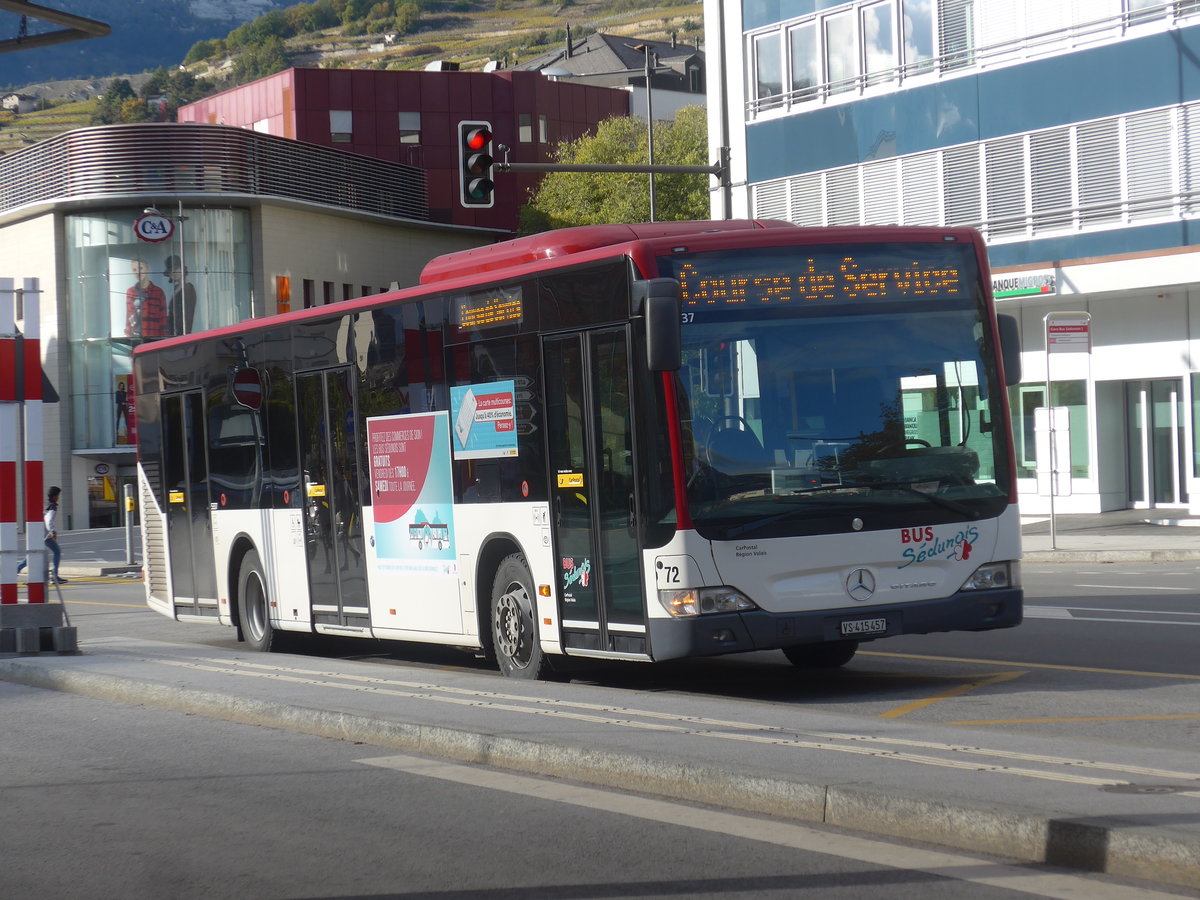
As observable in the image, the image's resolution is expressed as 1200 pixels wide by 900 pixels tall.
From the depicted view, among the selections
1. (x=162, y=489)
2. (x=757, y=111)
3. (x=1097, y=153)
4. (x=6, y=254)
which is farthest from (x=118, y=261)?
(x=162, y=489)

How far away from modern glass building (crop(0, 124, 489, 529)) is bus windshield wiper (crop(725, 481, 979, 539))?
47.0 m

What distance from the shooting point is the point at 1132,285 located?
28.8 m

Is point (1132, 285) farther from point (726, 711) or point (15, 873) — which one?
point (15, 873)

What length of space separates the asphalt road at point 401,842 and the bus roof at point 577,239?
399cm

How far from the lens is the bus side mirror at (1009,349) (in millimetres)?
11227


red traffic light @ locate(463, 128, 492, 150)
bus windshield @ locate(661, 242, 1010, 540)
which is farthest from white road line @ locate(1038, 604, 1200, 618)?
red traffic light @ locate(463, 128, 492, 150)

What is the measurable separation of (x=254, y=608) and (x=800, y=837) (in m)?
10.7

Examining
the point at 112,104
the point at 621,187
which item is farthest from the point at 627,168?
the point at 112,104

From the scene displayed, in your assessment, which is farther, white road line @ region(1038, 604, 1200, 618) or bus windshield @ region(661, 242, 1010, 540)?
white road line @ region(1038, 604, 1200, 618)

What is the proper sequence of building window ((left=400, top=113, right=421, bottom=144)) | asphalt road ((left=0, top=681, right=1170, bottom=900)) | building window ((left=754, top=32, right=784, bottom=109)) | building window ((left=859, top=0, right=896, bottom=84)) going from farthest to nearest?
1. building window ((left=400, top=113, right=421, bottom=144))
2. building window ((left=754, top=32, right=784, bottom=109))
3. building window ((left=859, top=0, right=896, bottom=84))
4. asphalt road ((left=0, top=681, right=1170, bottom=900))

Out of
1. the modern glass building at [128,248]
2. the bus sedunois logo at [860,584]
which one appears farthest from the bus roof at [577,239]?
the modern glass building at [128,248]

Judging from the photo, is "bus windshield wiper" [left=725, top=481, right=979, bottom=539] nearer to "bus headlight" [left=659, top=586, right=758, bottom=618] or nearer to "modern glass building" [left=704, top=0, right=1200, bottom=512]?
"bus headlight" [left=659, top=586, right=758, bottom=618]

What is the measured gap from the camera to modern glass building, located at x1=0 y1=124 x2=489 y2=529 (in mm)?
55406

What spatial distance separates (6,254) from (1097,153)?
4200 cm
